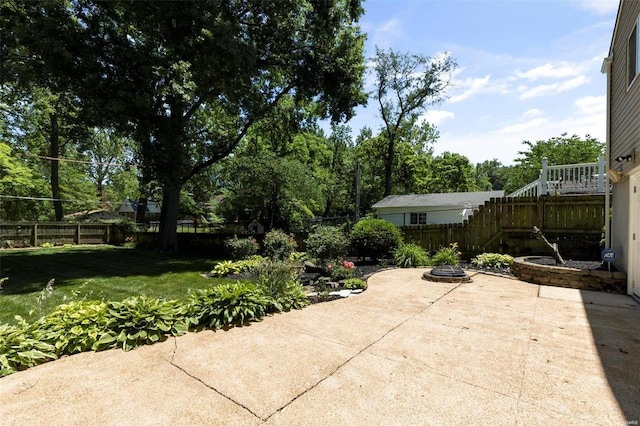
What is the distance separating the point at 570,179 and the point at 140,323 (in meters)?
12.2

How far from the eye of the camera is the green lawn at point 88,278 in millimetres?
5290

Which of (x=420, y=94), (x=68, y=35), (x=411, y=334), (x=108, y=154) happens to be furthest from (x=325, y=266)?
(x=108, y=154)

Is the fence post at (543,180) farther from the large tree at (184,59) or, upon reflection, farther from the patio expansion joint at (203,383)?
the patio expansion joint at (203,383)

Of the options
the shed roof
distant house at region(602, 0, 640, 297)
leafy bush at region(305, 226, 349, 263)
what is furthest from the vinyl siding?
the shed roof

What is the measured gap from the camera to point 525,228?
8719 millimetres

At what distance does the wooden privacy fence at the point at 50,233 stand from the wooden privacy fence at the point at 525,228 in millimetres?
15800

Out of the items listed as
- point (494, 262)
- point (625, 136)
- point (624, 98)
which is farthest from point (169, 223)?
point (624, 98)

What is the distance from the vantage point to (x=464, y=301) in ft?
16.0

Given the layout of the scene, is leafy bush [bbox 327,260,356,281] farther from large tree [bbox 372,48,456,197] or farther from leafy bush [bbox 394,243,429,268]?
large tree [bbox 372,48,456,197]

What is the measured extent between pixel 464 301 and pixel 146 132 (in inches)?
396

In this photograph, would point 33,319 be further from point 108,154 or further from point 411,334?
point 108,154

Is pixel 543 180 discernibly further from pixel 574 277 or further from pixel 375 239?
pixel 375 239

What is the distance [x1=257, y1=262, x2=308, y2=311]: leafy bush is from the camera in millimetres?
4523

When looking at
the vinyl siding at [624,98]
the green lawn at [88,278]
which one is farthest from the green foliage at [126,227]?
the vinyl siding at [624,98]
